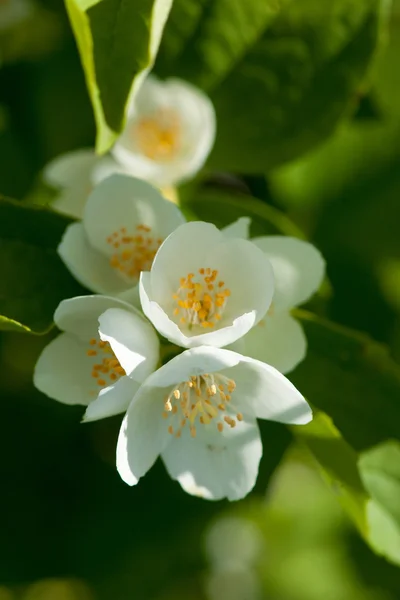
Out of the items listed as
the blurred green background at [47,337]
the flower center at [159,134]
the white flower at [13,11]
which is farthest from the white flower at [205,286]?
the white flower at [13,11]

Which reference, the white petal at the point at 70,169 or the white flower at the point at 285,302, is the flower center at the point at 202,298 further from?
the white petal at the point at 70,169

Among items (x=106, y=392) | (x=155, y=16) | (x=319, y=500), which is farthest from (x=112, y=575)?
(x=155, y=16)

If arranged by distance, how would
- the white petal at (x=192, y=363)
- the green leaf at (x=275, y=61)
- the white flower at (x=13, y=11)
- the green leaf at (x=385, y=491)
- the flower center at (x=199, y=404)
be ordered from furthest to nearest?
the white flower at (x=13, y=11) → the green leaf at (x=275, y=61) → the green leaf at (x=385, y=491) → the flower center at (x=199, y=404) → the white petal at (x=192, y=363)

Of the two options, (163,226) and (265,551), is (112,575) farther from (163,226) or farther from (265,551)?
(163,226)

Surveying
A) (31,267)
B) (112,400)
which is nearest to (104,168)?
(31,267)

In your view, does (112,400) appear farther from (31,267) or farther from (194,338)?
(31,267)

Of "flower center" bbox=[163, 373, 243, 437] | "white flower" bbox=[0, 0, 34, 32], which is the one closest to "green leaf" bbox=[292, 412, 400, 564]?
"flower center" bbox=[163, 373, 243, 437]
